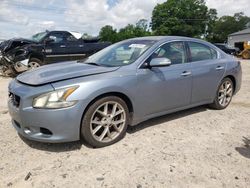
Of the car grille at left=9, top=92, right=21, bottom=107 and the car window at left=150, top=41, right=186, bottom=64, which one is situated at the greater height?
the car window at left=150, top=41, right=186, bottom=64

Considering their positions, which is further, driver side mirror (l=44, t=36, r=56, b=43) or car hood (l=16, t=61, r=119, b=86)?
driver side mirror (l=44, t=36, r=56, b=43)

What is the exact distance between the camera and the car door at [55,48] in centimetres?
1000

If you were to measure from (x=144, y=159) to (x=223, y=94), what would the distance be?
2.80m

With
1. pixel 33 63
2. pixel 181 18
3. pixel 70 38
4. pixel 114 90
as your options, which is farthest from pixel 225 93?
pixel 181 18

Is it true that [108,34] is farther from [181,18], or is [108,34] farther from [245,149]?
[245,149]

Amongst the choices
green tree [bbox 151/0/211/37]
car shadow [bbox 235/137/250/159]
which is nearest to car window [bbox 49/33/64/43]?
car shadow [bbox 235/137/250/159]

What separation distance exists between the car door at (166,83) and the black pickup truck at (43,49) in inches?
255

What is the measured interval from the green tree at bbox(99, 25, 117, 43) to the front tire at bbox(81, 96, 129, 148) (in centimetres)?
4838

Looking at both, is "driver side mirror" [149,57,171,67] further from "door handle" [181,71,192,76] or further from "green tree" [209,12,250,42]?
"green tree" [209,12,250,42]

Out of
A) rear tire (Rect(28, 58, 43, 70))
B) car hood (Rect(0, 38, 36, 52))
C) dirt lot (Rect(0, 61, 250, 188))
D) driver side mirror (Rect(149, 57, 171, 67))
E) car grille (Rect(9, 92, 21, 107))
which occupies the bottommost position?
dirt lot (Rect(0, 61, 250, 188))

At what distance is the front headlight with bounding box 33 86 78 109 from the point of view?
3.23m

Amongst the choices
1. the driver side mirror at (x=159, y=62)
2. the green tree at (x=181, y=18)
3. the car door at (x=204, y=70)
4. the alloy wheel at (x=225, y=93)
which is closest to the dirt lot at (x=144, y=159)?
the car door at (x=204, y=70)

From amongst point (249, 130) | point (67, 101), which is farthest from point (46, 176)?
point (249, 130)

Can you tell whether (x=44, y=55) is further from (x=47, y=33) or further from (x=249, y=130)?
(x=249, y=130)
